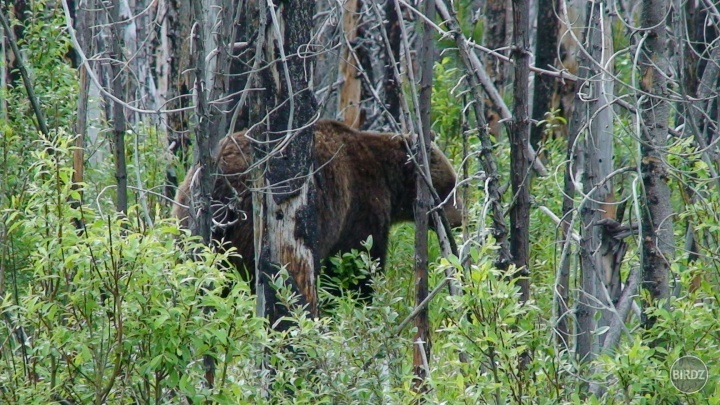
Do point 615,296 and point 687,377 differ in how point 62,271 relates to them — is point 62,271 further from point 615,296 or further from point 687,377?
point 615,296

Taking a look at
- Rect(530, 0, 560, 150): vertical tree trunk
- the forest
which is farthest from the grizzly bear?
Rect(530, 0, 560, 150): vertical tree trunk

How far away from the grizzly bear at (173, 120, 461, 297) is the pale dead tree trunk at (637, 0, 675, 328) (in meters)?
2.11

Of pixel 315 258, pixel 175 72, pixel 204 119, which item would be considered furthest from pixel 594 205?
pixel 175 72

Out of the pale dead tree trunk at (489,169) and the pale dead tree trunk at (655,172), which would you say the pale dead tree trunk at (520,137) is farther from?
the pale dead tree trunk at (655,172)

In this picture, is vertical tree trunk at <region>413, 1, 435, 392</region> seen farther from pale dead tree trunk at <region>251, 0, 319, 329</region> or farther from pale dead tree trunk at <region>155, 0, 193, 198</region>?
pale dead tree trunk at <region>155, 0, 193, 198</region>

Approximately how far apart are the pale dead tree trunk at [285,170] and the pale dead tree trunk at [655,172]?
1.69 metres

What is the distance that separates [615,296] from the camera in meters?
4.84

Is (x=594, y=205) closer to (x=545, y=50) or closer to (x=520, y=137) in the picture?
(x=520, y=137)

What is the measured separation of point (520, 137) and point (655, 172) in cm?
67

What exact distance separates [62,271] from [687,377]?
257cm

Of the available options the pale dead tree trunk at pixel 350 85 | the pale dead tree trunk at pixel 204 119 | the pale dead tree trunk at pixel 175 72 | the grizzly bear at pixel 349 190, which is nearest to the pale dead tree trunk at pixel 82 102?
the grizzly bear at pixel 349 190

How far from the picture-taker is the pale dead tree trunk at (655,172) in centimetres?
395

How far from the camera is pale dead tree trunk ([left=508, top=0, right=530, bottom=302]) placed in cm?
419

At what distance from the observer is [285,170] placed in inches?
178
